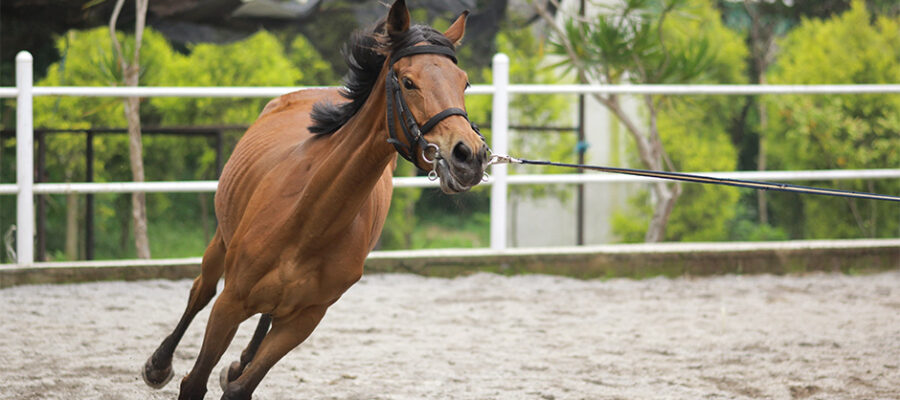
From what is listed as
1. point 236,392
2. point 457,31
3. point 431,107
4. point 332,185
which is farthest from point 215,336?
point 457,31

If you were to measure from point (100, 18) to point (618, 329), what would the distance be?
18.2 feet

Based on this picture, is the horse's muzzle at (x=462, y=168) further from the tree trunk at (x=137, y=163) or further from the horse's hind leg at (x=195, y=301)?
the tree trunk at (x=137, y=163)

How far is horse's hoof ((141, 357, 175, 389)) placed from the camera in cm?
381

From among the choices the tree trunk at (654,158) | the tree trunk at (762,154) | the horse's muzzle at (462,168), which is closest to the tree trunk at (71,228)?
the tree trunk at (654,158)

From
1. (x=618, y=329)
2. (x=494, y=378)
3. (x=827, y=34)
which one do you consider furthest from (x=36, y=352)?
(x=827, y=34)

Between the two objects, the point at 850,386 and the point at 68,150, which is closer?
the point at 850,386

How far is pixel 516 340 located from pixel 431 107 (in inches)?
107

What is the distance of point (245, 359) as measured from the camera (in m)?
3.88

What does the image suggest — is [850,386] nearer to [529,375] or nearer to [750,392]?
[750,392]

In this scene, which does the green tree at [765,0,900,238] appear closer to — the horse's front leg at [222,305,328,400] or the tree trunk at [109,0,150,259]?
the tree trunk at [109,0,150,259]

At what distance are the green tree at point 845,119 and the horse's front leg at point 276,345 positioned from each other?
783cm

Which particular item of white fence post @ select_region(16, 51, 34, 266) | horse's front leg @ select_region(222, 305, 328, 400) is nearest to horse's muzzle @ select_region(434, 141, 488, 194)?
horse's front leg @ select_region(222, 305, 328, 400)

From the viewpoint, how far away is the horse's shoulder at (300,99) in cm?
406

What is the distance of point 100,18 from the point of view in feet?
27.8
